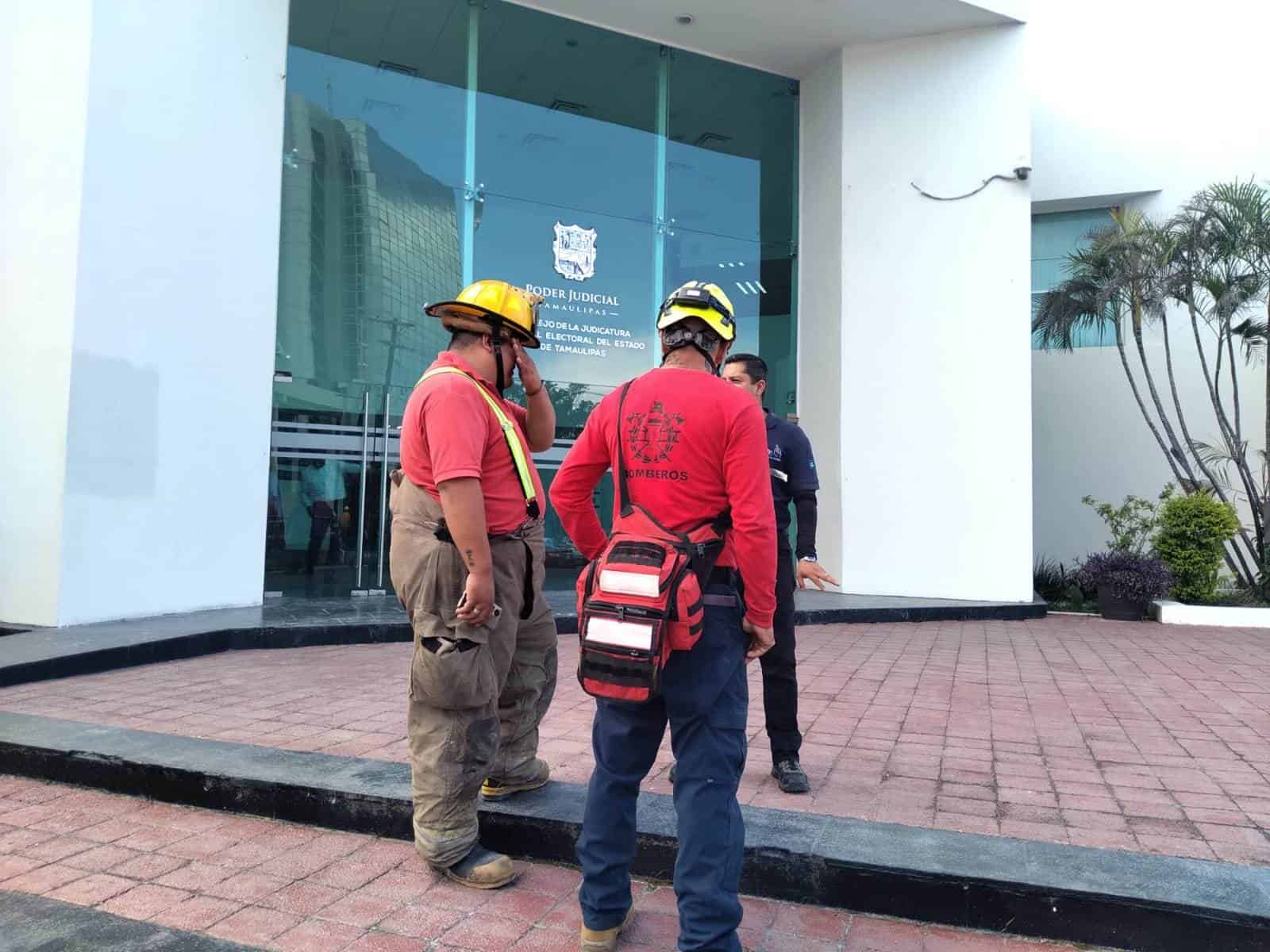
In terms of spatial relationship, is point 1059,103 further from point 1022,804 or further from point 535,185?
point 1022,804

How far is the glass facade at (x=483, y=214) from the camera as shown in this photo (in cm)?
895

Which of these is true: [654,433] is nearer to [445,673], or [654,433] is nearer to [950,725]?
[445,673]

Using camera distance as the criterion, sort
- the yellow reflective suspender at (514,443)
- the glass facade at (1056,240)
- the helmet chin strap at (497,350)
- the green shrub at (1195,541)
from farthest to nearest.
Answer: the glass facade at (1056,240)
the green shrub at (1195,541)
the helmet chin strap at (497,350)
the yellow reflective suspender at (514,443)

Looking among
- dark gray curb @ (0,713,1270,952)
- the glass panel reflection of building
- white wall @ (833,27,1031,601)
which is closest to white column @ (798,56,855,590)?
white wall @ (833,27,1031,601)

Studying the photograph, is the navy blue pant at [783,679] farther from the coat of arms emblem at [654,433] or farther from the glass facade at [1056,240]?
the glass facade at [1056,240]

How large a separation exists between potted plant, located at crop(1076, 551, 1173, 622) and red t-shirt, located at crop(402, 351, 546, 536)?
9202 mm

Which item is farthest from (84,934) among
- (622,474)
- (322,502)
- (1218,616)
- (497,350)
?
(1218,616)

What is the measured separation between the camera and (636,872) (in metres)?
3.17

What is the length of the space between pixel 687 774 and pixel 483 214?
28.3ft

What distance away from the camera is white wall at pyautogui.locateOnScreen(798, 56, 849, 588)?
11.0m

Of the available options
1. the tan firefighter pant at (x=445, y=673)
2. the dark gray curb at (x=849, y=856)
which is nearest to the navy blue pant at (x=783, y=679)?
the dark gray curb at (x=849, y=856)

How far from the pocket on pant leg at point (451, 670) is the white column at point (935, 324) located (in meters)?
8.24

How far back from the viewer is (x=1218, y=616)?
1016 cm

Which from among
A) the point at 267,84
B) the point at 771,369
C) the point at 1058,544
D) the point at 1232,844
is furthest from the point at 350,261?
the point at 1058,544
